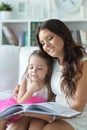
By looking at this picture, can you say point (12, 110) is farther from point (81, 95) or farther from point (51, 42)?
point (51, 42)

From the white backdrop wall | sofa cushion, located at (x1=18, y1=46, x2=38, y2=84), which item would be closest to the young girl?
sofa cushion, located at (x1=18, y1=46, x2=38, y2=84)

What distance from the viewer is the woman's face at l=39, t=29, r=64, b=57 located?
1631 mm

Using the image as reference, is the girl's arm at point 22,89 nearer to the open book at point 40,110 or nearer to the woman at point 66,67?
the woman at point 66,67

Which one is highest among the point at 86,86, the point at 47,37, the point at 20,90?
the point at 47,37

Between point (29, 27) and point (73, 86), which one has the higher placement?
point (29, 27)

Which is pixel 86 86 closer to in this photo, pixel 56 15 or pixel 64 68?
pixel 64 68

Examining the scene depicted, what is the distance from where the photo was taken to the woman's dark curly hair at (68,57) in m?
1.59

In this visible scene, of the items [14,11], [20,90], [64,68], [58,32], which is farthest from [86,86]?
[14,11]

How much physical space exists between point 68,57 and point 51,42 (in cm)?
14

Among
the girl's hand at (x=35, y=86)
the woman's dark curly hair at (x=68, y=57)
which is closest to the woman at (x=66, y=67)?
the woman's dark curly hair at (x=68, y=57)

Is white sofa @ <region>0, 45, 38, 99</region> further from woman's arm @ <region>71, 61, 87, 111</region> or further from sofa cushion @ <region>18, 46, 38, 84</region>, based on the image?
woman's arm @ <region>71, 61, 87, 111</region>

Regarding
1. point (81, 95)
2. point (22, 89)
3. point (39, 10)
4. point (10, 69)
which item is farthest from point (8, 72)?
point (39, 10)

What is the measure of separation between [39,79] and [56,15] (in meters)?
1.61

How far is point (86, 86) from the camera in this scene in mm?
1528
